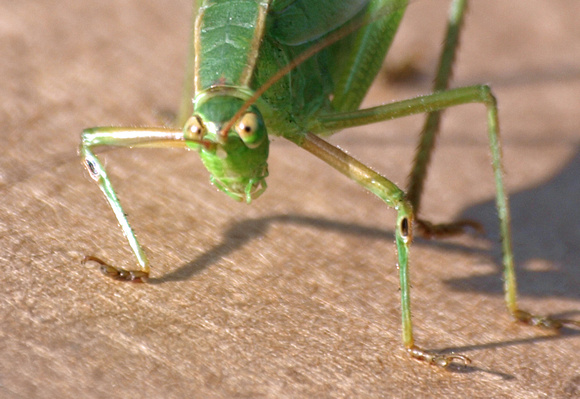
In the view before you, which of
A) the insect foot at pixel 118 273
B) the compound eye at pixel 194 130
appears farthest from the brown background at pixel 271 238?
the compound eye at pixel 194 130

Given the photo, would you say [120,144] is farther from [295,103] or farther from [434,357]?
[434,357]

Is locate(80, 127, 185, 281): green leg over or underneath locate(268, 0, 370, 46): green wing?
underneath

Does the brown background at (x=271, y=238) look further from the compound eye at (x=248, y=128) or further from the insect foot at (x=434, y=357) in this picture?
the compound eye at (x=248, y=128)

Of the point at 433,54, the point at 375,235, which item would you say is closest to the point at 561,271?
the point at 375,235

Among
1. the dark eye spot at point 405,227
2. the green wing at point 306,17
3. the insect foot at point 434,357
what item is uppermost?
the green wing at point 306,17

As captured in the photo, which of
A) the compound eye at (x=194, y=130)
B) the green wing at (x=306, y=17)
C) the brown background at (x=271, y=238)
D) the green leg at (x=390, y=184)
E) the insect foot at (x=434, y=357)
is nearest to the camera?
the brown background at (x=271, y=238)

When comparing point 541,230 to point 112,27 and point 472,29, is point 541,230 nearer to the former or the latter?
point 472,29

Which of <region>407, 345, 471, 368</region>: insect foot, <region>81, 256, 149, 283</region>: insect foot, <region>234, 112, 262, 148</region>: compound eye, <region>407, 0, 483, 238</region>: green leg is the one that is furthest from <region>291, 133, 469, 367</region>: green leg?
<region>81, 256, 149, 283</region>: insect foot

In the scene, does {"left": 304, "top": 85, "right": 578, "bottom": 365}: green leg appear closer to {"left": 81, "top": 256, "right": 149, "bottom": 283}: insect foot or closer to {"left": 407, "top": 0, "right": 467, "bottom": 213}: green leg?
{"left": 407, "top": 0, "right": 467, "bottom": 213}: green leg
